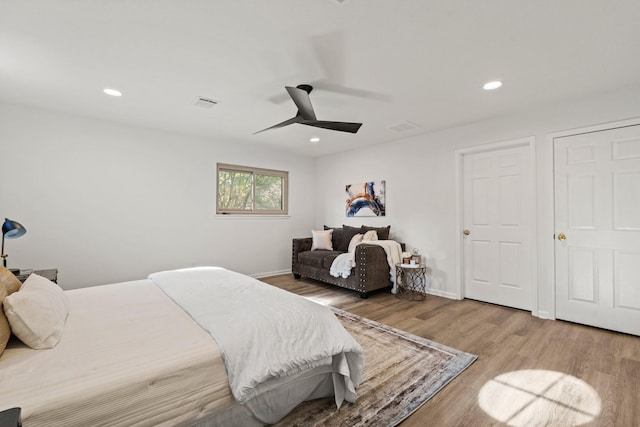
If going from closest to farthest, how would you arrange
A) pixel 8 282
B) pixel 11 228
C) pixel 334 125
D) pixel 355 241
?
pixel 8 282 < pixel 11 228 < pixel 334 125 < pixel 355 241

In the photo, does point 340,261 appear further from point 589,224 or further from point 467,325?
point 589,224

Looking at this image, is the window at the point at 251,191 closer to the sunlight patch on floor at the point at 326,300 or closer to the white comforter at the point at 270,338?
the sunlight patch on floor at the point at 326,300

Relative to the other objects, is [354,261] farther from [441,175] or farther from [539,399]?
[539,399]

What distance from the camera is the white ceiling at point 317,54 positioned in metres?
1.81

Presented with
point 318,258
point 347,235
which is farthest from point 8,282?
point 347,235

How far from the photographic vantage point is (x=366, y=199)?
5.21 metres

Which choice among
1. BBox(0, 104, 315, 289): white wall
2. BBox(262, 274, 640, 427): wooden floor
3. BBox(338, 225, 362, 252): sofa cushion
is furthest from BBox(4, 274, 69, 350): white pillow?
BBox(338, 225, 362, 252): sofa cushion

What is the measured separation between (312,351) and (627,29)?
295 cm

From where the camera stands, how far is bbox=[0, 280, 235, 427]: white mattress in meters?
1.05

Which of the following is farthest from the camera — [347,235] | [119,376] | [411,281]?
[347,235]

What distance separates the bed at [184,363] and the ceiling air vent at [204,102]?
2133 millimetres

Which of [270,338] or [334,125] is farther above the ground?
[334,125]

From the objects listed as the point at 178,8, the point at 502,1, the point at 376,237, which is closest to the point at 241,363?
the point at 178,8

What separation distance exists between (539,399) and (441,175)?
2.97 metres
